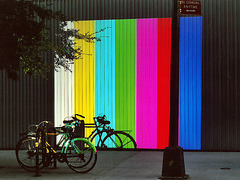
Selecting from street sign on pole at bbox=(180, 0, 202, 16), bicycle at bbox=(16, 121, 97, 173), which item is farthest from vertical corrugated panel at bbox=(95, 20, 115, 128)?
street sign on pole at bbox=(180, 0, 202, 16)

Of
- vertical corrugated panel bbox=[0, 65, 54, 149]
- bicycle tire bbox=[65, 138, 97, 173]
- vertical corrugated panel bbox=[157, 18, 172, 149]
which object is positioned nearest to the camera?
bicycle tire bbox=[65, 138, 97, 173]

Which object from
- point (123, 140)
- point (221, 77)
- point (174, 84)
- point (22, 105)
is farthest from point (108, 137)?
point (174, 84)

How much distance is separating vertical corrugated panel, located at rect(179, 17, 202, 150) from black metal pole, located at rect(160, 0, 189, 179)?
186 inches

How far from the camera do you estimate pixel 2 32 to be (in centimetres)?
1083

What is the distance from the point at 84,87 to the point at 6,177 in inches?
218

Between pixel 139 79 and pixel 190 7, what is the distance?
533 cm

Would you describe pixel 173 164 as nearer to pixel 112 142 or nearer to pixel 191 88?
pixel 191 88

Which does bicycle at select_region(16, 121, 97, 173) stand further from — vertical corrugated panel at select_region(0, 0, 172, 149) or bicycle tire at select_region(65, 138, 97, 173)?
vertical corrugated panel at select_region(0, 0, 172, 149)

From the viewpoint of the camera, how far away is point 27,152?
37.1ft

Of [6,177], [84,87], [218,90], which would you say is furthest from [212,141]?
[6,177]

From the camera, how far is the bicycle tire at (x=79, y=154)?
10.8 metres

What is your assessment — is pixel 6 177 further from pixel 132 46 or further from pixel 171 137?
pixel 132 46

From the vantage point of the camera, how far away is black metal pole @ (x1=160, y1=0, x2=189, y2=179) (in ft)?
32.5

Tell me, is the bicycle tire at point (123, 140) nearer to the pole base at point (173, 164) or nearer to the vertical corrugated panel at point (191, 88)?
the vertical corrugated panel at point (191, 88)
